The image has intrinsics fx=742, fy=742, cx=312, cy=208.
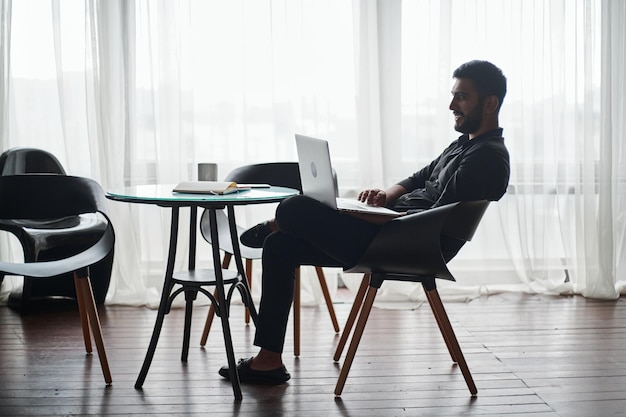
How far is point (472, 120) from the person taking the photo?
2.69m

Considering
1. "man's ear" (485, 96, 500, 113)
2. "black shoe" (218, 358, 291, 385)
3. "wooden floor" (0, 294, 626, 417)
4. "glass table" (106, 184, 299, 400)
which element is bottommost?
"wooden floor" (0, 294, 626, 417)

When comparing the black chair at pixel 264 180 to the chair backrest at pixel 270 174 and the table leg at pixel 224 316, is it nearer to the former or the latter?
the chair backrest at pixel 270 174

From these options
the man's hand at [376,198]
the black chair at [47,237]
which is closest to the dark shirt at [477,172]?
the man's hand at [376,198]

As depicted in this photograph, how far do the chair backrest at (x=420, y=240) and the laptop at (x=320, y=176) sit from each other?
0.09 meters

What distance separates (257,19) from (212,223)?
1681 millimetres

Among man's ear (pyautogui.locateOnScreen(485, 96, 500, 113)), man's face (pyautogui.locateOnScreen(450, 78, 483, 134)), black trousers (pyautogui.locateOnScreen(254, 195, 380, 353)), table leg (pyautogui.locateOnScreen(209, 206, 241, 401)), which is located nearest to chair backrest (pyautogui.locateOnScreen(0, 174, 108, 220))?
table leg (pyautogui.locateOnScreen(209, 206, 241, 401))

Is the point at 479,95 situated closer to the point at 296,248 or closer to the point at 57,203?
the point at 296,248

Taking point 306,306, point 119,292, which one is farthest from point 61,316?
point 306,306

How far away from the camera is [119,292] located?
3914 mm

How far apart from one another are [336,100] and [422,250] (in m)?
1.77

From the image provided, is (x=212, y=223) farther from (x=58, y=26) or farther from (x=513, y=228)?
(x=513, y=228)

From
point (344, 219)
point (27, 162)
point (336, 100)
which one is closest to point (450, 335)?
point (344, 219)

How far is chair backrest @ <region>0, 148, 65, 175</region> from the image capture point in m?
3.43

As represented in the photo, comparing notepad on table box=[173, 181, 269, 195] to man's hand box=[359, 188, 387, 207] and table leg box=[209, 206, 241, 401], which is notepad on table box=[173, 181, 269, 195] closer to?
table leg box=[209, 206, 241, 401]
